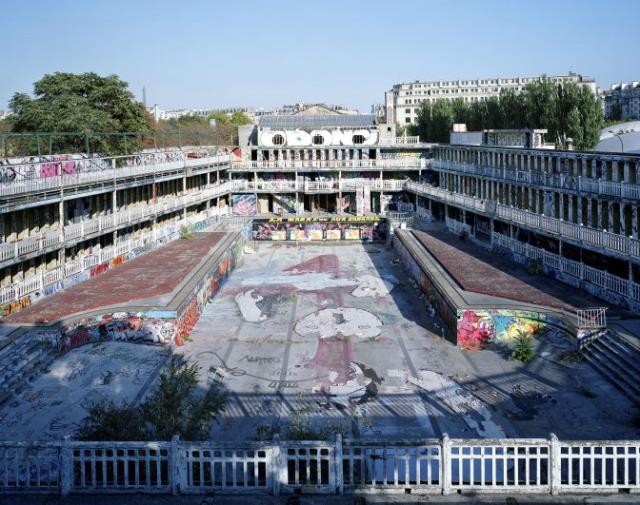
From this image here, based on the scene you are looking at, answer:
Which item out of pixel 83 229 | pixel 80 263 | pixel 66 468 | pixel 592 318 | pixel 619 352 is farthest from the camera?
pixel 83 229

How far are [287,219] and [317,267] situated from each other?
12463 mm

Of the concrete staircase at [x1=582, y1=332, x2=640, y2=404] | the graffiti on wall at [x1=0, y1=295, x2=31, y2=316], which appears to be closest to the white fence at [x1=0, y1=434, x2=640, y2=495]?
the concrete staircase at [x1=582, y1=332, x2=640, y2=404]

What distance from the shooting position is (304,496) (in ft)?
40.0

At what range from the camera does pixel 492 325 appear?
25000 millimetres

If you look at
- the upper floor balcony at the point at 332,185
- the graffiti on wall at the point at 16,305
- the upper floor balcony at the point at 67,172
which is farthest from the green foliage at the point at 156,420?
the upper floor balcony at the point at 332,185

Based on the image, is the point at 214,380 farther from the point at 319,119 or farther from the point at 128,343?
the point at 319,119

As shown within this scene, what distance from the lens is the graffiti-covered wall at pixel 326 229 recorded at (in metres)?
55.3

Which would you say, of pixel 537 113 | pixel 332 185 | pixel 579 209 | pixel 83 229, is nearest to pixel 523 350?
pixel 579 209

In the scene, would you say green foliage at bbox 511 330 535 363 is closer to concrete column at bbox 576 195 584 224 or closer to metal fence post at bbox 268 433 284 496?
concrete column at bbox 576 195 584 224

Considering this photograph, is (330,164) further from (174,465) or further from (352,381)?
(174,465)

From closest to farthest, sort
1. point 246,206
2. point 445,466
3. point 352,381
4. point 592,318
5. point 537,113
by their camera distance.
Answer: point 445,466 → point 352,381 → point 592,318 → point 246,206 → point 537,113

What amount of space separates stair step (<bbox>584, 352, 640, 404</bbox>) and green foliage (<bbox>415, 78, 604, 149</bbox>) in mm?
33772

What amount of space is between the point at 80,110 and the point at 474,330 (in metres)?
37.0

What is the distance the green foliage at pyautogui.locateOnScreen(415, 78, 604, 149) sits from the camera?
56.2m
